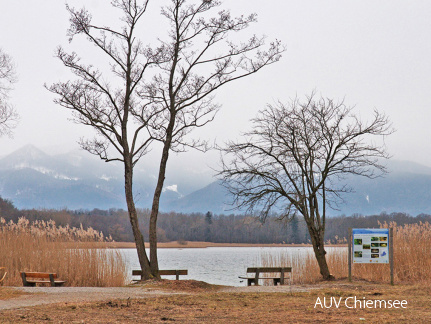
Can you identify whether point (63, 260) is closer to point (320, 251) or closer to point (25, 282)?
point (25, 282)

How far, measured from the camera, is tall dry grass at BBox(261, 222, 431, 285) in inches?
619

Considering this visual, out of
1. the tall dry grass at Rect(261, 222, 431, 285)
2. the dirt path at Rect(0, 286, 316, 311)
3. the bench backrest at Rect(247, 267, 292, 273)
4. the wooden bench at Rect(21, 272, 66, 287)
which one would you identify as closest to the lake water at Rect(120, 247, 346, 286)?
the tall dry grass at Rect(261, 222, 431, 285)

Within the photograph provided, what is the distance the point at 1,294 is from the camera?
1116 cm

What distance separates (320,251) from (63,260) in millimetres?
7552

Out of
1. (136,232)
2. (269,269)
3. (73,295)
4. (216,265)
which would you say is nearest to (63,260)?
(136,232)

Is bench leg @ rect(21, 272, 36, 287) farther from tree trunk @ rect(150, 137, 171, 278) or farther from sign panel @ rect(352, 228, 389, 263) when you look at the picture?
sign panel @ rect(352, 228, 389, 263)

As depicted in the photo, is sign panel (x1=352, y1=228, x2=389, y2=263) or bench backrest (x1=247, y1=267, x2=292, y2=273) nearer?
sign panel (x1=352, y1=228, x2=389, y2=263)

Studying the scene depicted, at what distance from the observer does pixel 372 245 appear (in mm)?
14078

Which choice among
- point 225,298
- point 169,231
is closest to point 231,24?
point 225,298

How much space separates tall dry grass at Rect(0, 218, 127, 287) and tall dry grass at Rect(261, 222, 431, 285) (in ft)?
18.2

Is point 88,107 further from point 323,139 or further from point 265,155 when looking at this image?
point 323,139

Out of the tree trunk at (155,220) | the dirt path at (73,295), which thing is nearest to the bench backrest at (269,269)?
the tree trunk at (155,220)

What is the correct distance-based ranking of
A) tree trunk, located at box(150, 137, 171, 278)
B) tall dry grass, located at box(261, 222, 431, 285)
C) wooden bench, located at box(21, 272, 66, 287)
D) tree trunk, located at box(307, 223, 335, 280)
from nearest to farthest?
1. wooden bench, located at box(21, 272, 66, 287)
2. tree trunk, located at box(150, 137, 171, 278)
3. tall dry grass, located at box(261, 222, 431, 285)
4. tree trunk, located at box(307, 223, 335, 280)

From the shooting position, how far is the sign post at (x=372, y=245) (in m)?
14.0
